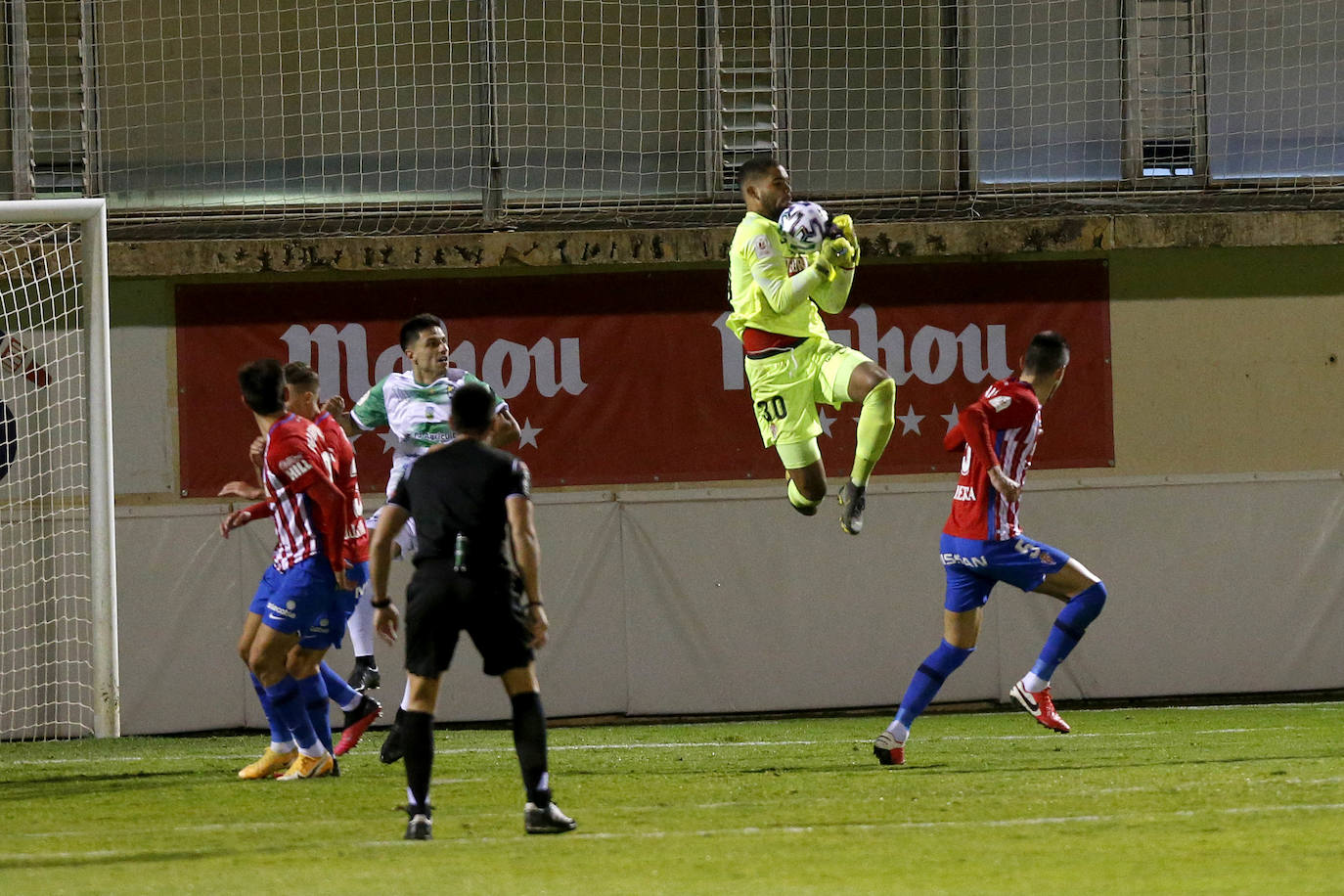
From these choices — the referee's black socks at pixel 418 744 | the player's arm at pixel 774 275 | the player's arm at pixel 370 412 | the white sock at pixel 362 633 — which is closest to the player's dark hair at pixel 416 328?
the player's arm at pixel 370 412

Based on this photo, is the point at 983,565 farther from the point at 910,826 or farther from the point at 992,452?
the point at 910,826

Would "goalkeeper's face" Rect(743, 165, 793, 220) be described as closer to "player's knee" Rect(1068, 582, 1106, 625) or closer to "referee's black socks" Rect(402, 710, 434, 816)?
"player's knee" Rect(1068, 582, 1106, 625)

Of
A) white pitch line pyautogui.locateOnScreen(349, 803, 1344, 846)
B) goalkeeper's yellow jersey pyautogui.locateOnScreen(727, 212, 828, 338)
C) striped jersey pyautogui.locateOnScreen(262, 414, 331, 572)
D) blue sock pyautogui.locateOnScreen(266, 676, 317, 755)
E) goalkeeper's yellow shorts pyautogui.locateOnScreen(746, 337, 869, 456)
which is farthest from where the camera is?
goalkeeper's yellow shorts pyautogui.locateOnScreen(746, 337, 869, 456)

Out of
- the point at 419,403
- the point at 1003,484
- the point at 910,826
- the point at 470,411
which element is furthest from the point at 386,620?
the point at 1003,484

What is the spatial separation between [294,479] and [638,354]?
5.61m

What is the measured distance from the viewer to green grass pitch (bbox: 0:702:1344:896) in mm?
5430

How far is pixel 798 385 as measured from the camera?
8.75 metres

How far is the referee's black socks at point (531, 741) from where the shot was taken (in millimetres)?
6223

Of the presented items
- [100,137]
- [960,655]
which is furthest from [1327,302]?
[100,137]

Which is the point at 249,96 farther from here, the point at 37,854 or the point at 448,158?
the point at 37,854

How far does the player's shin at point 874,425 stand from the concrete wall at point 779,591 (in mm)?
4398

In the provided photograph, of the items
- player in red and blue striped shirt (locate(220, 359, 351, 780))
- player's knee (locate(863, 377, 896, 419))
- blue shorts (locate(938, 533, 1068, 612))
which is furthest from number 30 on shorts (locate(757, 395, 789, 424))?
player in red and blue striped shirt (locate(220, 359, 351, 780))

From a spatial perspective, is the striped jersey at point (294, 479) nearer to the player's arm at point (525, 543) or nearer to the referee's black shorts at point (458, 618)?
the referee's black shorts at point (458, 618)

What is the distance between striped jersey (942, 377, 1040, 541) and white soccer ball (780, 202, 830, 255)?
117 centimetres
